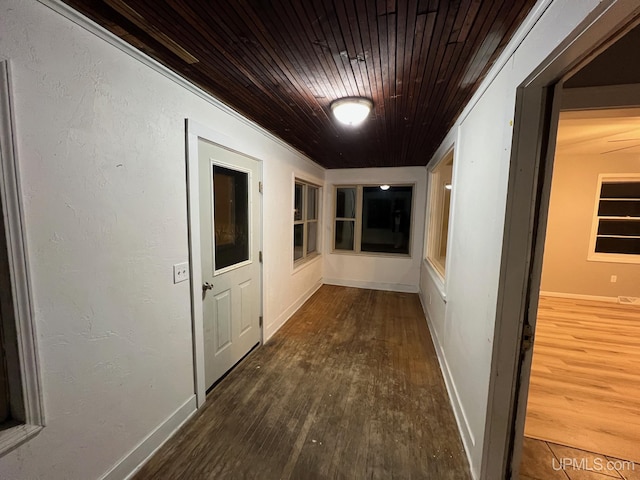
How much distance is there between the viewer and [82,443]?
1.18 meters

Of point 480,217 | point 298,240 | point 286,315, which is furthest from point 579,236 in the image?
point 286,315

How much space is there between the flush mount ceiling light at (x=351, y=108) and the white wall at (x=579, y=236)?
3766mm

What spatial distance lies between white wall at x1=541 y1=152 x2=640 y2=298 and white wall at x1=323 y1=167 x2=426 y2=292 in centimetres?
196

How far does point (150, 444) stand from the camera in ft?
5.00

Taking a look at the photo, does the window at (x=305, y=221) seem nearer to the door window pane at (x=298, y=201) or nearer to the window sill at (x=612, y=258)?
the door window pane at (x=298, y=201)

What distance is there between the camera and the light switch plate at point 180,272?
65.5 inches

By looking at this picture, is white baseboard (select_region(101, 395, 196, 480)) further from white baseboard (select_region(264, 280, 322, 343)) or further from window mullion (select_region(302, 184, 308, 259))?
Result: window mullion (select_region(302, 184, 308, 259))

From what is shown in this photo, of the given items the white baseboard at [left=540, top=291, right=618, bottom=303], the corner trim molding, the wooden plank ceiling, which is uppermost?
the wooden plank ceiling

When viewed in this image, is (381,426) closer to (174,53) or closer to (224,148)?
(224,148)

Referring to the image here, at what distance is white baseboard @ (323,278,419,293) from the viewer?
4.73 m

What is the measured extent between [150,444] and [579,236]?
6.00 m

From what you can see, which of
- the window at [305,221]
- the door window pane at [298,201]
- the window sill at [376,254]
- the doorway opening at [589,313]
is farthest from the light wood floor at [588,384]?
the door window pane at [298,201]

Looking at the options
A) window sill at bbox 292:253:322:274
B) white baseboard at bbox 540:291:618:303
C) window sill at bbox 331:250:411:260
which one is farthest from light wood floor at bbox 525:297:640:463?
window sill at bbox 292:253:322:274

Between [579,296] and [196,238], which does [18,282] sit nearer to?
[196,238]
